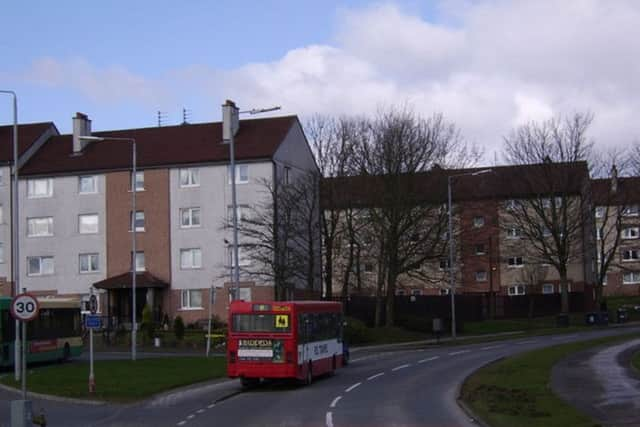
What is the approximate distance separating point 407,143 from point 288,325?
94.2ft

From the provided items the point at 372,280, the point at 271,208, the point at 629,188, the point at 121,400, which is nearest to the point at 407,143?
the point at 271,208

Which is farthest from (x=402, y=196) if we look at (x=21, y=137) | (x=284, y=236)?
(x=21, y=137)

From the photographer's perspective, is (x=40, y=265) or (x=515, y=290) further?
(x=515, y=290)

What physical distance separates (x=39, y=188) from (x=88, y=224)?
4.40 m

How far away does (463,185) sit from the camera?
2753 inches

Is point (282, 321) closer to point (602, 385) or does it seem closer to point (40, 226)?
point (602, 385)

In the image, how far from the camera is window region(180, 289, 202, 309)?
62000mm

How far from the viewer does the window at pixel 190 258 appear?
62.4 metres

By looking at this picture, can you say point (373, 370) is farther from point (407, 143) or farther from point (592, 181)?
point (592, 181)

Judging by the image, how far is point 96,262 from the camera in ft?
210

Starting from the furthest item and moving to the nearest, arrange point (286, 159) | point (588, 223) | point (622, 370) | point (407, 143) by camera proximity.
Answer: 1. point (588, 223)
2. point (286, 159)
3. point (407, 143)
4. point (622, 370)

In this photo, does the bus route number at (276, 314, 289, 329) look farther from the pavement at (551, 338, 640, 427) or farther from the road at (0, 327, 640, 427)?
the pavement at (551, 338, 640, 427)

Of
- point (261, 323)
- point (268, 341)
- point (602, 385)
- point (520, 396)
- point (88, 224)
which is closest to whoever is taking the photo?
point (520, 396)

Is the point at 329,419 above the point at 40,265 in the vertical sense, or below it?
below
